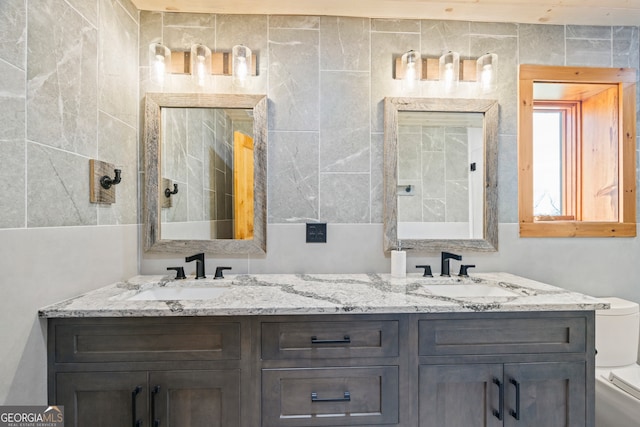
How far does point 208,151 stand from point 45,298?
0.94 meters

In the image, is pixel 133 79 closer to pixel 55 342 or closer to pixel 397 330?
pixel 55 342

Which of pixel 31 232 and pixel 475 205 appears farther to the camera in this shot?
pixel 475 205

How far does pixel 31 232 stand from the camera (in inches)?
41.2

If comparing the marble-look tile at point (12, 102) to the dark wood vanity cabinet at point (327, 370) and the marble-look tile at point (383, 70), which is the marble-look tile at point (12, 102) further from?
the marble-look tile at point (383, 70)

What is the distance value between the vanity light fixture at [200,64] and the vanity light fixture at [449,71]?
1.27 metres

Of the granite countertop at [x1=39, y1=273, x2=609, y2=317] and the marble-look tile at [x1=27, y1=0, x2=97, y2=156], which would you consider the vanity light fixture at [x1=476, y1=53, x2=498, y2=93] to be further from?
the marble-look tile at [x1=27, y1=0, x2=97, y2=156]

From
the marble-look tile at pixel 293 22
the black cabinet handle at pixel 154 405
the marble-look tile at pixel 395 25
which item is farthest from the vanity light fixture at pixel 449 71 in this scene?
the black cabinet handle at pixel 154 405

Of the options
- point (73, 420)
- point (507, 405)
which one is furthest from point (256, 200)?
point (507, 405)

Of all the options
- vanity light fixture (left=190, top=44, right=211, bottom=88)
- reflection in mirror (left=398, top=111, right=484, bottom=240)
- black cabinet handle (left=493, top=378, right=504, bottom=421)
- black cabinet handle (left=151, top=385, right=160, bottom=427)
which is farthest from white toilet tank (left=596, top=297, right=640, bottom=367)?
vanity light fixture (left=190, top=44, right=211, bottom=88)

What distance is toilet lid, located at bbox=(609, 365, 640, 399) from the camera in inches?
52.6

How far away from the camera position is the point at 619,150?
182 cm

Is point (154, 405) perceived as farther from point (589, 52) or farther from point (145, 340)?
point (589, 52)

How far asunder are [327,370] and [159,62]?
5.55 ft

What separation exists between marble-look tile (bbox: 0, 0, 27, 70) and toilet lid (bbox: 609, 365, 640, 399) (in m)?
2.62
